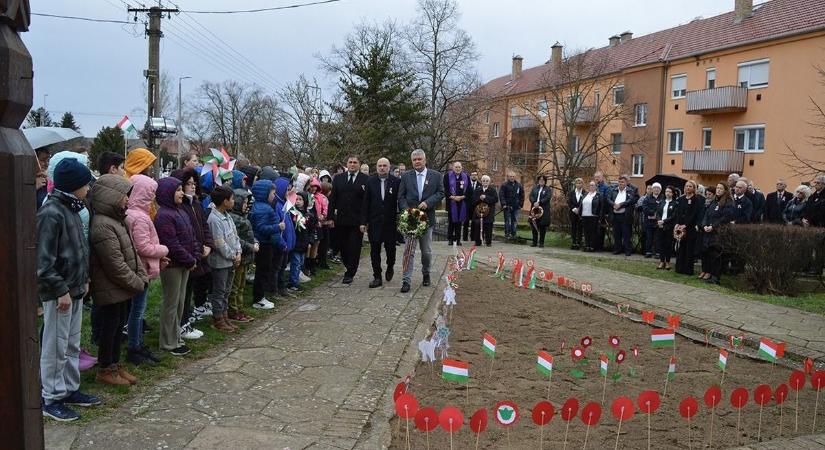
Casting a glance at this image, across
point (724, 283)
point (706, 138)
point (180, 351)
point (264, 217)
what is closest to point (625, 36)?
point (706, 138)

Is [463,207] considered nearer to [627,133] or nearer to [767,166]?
[767,166]

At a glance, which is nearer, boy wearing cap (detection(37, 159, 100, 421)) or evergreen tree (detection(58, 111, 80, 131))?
boy wearing cap (detection(37, 159, 100, 421))

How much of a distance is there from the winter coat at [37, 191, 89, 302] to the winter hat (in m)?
0.07

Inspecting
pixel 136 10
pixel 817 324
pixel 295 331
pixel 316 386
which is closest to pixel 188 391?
pixel 316 386

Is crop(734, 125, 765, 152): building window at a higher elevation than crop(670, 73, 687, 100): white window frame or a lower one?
lower

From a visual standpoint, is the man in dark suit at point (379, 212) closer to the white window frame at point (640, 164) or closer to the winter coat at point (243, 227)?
the winter coat at point (243, 227)

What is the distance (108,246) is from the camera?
15.7 ft

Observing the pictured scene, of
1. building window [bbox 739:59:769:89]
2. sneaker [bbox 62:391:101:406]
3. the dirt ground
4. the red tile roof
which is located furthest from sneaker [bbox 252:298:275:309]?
building window [bbox 739:59:769:89]

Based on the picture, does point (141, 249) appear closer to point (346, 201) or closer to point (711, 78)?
point (346, 201)

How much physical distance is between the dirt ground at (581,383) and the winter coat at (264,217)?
2.55 metres

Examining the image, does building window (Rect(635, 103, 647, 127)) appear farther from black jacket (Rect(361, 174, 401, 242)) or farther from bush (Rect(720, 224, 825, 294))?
black jacket (Rect(361, 174, 401, 242))

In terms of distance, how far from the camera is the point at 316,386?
521cm

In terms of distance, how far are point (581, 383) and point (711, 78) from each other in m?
35.5

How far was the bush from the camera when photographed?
1041 cm
